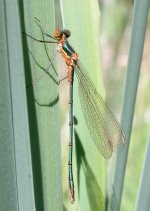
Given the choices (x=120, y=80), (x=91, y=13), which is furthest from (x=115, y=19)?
(x=91, y=13)

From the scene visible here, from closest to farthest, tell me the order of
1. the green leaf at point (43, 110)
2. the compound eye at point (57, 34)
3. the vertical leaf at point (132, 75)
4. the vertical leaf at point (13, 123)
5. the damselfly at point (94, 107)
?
1. the vertical leaf at point (13, 123)
2. the green leaf at point (43, 110)
3. the vertical leaf at point (132, 75)
4. the compound eye at point (57, 34)
5. the damselfly at point (94, 107)

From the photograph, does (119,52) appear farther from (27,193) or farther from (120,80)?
(27,193)

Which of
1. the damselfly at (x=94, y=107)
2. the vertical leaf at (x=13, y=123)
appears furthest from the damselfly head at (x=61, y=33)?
the vertical leaf at (x=13, y=123)

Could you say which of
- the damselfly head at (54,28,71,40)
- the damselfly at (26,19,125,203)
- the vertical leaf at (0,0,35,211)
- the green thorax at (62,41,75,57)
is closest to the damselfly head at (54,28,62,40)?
the damselfly head at (54,28,71,40)

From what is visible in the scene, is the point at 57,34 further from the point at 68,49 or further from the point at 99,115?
the point at 99,115

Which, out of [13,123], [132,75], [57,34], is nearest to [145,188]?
[132,75]

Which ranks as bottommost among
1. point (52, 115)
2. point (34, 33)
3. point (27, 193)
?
point (27, 193)

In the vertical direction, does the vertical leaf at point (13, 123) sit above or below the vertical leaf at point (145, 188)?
above

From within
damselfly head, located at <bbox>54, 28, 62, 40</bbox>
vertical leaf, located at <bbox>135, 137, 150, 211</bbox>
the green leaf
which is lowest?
vertical leaf, located at <bbox>135, 137, 150, 211</bbox>

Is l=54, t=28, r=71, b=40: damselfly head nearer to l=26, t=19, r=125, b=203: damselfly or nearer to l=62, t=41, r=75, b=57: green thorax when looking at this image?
l=26, t=19, r=125, b=203: damselfly

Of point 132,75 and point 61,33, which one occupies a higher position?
point 61,33

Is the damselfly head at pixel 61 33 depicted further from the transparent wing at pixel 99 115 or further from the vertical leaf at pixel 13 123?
the vertical leaf at pixel 13 123
